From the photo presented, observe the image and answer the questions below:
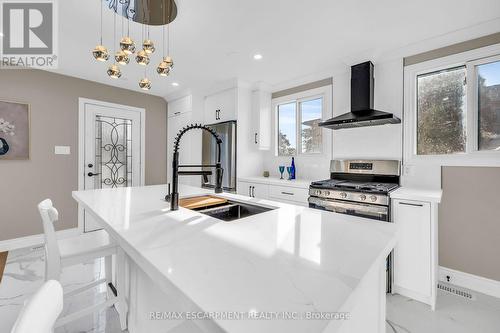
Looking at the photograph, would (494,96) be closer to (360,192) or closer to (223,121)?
(360,192)

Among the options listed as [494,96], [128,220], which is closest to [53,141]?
[128,220]

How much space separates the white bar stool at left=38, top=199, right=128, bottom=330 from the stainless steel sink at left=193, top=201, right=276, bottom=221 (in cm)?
60

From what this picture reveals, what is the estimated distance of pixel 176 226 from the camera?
106 centimetres

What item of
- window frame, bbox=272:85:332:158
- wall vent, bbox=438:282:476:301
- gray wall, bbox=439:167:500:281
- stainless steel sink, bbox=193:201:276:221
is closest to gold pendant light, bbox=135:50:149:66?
stainless steel sink, bbox=193:201:276:221

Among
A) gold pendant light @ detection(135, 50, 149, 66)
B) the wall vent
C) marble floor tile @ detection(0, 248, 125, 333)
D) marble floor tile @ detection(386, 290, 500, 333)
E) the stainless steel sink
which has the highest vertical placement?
gold pendant light @ detection(135, 50, 149, 66)

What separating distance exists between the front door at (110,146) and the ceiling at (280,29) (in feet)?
2.70

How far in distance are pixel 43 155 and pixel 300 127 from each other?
3783 mm

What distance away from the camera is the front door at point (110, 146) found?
368 centimetres

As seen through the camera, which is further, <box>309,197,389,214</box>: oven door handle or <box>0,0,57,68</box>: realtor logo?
<box>309,197,389,214</box>: oven door handle

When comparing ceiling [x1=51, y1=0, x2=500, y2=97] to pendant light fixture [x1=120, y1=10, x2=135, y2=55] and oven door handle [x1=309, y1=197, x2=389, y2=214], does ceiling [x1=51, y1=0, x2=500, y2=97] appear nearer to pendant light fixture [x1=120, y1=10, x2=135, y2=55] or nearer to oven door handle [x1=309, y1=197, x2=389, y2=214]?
pendant light fixture [x1=120, y1=10, x2=135, y2=55]

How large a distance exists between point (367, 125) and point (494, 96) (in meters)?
1.10

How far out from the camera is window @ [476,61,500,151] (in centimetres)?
218

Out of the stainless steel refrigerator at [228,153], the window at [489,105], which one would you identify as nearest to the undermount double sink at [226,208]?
the stainless steel refrigerator at [228,153]

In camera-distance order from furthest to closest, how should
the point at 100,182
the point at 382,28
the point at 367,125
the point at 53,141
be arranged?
1. the point at 100,182
2. the point at 53,141
3. the point at 367,125
4. the point at 382,28
